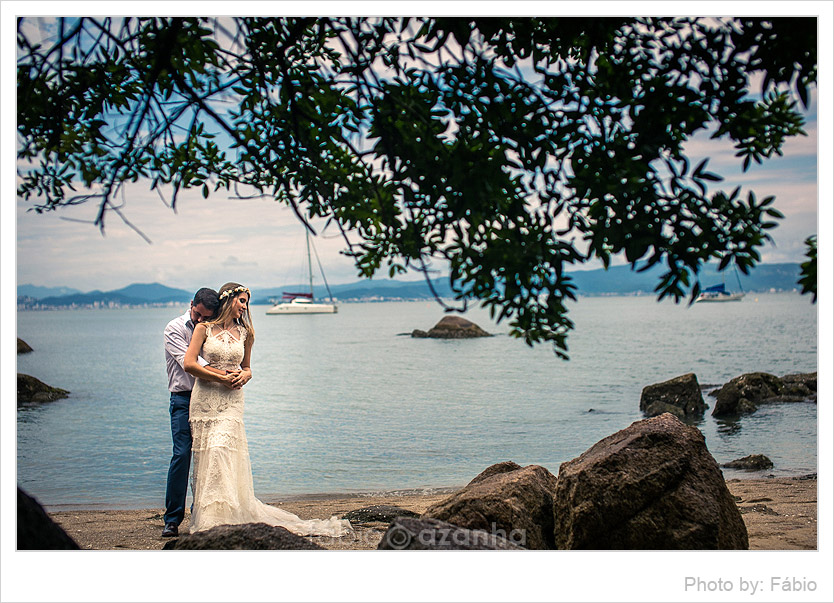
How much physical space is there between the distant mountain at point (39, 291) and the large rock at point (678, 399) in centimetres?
1117

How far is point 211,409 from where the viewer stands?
4.93m

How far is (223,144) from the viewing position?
5125 millimetres

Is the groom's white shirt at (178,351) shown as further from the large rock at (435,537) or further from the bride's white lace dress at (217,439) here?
the large rock at (435,537)

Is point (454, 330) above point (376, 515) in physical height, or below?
below

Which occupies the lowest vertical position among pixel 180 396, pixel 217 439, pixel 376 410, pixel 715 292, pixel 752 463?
pixel 376 410

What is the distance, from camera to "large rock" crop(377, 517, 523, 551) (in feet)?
12.5

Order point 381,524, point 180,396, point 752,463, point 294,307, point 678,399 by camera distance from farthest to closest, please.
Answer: point 678,399, point 294,307, point 752,463, point 381,524, point 180,396

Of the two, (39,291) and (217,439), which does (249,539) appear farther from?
(39,291)

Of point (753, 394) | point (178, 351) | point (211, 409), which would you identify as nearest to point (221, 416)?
point (211, 409)

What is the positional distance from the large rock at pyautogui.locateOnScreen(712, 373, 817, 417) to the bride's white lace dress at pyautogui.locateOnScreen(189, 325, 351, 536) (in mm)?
11411

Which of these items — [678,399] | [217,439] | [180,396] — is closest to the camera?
[217,439]

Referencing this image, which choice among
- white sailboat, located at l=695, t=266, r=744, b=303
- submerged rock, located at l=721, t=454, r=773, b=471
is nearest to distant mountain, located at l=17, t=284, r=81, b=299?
white sailboat, located at l=695, t=266, r=744, b=303

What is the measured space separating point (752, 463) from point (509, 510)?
643 cm
